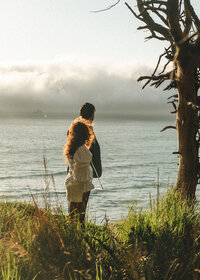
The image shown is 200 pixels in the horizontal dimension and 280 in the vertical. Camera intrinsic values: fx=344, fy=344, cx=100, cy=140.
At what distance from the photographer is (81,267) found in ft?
9.90

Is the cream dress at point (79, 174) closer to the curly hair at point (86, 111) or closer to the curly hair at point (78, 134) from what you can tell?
the curly hair at point (78, 134)

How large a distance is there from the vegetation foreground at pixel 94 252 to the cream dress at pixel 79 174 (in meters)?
1.18

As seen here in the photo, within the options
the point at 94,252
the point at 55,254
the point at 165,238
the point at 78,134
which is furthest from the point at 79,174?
the point at 55,254

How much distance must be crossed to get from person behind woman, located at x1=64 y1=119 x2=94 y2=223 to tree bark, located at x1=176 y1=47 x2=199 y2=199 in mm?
1608

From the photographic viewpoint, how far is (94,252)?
11.0 ft

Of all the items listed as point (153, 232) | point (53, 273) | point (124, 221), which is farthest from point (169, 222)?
point (53, 273)

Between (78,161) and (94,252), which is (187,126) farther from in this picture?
(94,252)

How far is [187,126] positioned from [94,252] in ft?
10.1

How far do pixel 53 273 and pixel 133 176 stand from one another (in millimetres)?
29395

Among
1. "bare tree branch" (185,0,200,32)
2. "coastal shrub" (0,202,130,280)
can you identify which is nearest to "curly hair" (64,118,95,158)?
"coastal shrub" (0,202,130,280)

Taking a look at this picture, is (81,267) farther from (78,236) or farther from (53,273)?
(78,236)

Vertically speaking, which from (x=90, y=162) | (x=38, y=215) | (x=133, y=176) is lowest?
(x=133, y=176)

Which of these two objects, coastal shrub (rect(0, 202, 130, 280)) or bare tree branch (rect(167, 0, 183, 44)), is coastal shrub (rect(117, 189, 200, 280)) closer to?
coastal shrub (rect(0, 202, 130, 280))

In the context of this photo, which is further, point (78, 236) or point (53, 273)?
point (78, 236)
